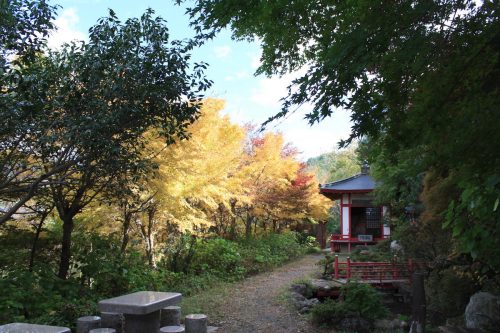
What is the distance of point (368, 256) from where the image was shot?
14.1 m

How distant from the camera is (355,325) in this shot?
26.5ft

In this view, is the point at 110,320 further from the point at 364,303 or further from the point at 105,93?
the point at 364,303

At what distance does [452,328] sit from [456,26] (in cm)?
486

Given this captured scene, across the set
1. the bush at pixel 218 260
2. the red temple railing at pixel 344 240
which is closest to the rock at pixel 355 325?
the bush at pixel 218 260

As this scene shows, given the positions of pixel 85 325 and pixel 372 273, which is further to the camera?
pixel 372 273

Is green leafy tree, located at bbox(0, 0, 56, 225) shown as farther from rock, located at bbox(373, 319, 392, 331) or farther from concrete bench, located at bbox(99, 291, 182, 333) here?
rock, located at bbox(373, 319, 392, 331)

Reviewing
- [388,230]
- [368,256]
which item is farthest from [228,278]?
[388,230]

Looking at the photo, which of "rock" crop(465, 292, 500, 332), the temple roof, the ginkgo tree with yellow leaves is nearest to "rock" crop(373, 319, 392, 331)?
"rock" crop(465, 292, 500, 332)

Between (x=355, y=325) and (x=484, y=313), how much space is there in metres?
2.28

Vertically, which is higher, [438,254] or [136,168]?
[136,168]

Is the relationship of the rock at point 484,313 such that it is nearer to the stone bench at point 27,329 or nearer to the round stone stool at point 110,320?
the round stone stool at point 110,320

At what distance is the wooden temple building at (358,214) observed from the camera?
20.8 m

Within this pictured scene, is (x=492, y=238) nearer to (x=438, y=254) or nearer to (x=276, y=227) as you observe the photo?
(x=438, y=254)

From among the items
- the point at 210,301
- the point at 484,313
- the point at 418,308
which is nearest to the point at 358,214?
the point at 210,301
